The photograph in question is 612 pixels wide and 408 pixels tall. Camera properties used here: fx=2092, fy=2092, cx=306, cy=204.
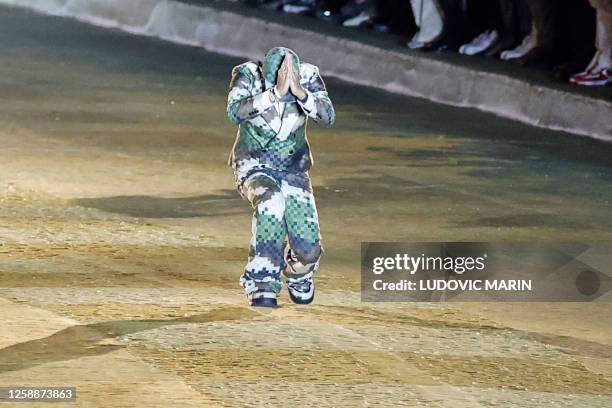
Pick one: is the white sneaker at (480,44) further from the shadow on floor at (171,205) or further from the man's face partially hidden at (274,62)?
the man's face partially hidden at (274,62)

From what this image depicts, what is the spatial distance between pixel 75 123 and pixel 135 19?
6552 millimetres

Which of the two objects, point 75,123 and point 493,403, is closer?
point 493,403

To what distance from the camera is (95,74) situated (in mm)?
17391

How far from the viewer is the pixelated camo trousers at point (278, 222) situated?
28.3ft

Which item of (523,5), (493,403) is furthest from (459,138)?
(493,403)

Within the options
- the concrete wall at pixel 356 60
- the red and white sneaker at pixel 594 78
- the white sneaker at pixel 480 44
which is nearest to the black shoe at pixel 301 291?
the concrete wall at pixel 356 60

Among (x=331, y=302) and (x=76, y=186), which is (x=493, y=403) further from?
(x=76, y=186)

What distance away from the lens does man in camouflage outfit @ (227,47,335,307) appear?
8.59 metres

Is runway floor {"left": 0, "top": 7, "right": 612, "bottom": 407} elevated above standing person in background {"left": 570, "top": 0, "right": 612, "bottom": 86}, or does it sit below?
below

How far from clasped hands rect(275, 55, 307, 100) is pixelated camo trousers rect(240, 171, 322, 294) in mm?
401

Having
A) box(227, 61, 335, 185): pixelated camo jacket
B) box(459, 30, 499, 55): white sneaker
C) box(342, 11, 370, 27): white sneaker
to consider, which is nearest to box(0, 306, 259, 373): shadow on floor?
box(227, 61, 335, 185): pixelated camo jacket

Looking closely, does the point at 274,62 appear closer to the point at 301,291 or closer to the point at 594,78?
the point at 301,291

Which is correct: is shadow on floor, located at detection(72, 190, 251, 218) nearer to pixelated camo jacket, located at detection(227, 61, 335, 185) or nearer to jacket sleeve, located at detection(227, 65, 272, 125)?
pixelated camo jacket, located at detection(227, 61, 335, 185)

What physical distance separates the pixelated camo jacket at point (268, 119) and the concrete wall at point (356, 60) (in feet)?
19.8
